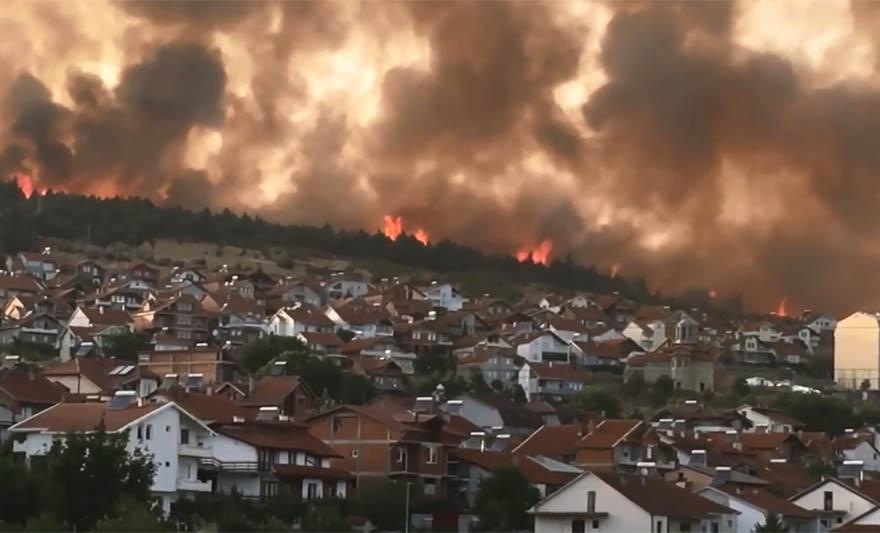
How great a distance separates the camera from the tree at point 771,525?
148ft

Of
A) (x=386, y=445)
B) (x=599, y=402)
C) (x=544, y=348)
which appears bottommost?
(x=386, y=445)

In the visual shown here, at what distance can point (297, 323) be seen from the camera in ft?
284

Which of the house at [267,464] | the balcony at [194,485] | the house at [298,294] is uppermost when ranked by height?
the house at [298,294]

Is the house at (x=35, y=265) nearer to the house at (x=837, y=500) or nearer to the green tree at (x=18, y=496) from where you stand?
the house at (x=837, y=500)

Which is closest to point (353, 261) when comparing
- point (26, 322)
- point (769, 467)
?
point (26, 322)

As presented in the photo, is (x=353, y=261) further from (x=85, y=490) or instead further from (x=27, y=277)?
(x=85, y=490)

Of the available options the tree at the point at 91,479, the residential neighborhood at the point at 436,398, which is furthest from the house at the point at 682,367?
the tree at the point at 91,479

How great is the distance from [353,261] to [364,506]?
305 feet

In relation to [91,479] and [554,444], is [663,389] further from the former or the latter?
[91,479]

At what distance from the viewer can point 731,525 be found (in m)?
46.4

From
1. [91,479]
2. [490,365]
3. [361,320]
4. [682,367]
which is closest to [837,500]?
[91,479]

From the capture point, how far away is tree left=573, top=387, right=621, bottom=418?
70250 millimetres

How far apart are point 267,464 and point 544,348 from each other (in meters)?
43.9

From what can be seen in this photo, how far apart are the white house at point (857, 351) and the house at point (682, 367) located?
7734 millimetres
